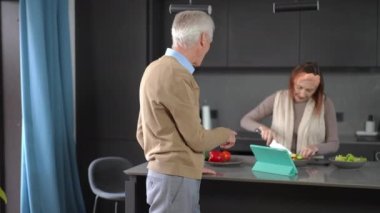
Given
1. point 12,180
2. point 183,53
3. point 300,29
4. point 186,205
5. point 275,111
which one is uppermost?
point 300,29

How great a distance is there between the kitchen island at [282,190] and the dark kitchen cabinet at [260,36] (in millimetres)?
1693

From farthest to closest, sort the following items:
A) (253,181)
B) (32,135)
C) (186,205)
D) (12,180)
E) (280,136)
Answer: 1. (12,180)
2. (32,135)
3. (280,136)
4. (253,181)
5. (186,205)

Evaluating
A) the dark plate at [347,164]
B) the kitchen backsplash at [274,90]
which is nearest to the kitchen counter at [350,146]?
the kitchen backsplash at [274,90]

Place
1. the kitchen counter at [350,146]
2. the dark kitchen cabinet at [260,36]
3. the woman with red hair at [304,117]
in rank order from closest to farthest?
1. the woman with red hair at [304,117]
2. the kitchen counter at [350,146]
3. the dark kitchen cabinet at [260,36]

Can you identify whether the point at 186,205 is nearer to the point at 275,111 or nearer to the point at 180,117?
the point at 180,117

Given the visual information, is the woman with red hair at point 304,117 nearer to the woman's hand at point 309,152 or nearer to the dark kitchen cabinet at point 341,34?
the woman's hand at point 309,152

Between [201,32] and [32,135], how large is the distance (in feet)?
5.90

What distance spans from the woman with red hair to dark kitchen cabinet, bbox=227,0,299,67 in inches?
45.5

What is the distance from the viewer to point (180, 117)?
5.80 ft

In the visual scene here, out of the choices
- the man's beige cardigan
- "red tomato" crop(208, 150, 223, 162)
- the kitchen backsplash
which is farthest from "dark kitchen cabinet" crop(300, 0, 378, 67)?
the man's beige cardigan

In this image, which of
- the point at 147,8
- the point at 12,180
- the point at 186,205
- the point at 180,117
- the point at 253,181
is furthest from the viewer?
the point at 147,8

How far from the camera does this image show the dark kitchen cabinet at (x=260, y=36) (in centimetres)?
390

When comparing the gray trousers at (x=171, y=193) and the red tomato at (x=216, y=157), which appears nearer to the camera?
the gray trousers at (x=171, y=193)

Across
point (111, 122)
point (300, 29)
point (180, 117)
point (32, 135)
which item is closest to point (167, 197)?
point (180, 117)
